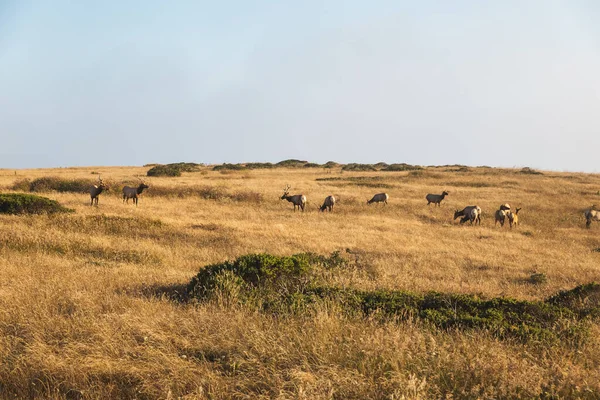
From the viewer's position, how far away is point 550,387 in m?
4.21

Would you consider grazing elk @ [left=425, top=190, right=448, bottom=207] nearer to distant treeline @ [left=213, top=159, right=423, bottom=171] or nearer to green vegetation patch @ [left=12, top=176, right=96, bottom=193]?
green vegetation patch @ [left=12, top=176, right=96, bottom=193]

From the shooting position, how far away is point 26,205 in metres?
20.0

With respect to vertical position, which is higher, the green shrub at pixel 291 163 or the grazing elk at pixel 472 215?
the green shrub at pixel 291 163

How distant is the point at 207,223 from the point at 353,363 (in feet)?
54.0

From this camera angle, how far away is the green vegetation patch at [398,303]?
21.1ft

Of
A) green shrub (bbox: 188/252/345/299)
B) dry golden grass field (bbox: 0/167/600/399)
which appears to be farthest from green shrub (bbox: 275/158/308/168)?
green shrub (bbox: 188/252/345/299)

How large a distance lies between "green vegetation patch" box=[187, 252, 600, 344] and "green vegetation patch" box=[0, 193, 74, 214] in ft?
46.5

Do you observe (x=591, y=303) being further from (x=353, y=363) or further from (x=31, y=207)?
(x=31, y=207)

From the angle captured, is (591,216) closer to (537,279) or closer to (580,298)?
(537,279)

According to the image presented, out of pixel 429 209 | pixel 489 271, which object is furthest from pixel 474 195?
pixel 489 271

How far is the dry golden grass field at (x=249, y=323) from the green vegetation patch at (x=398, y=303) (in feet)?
0.82

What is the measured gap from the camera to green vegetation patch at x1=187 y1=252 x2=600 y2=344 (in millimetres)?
6441

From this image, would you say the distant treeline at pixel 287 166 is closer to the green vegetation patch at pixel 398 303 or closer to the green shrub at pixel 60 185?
the green shrub at pixel 60 185

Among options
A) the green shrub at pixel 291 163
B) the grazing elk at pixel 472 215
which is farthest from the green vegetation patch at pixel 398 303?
the green shrub at pixel 291 163
